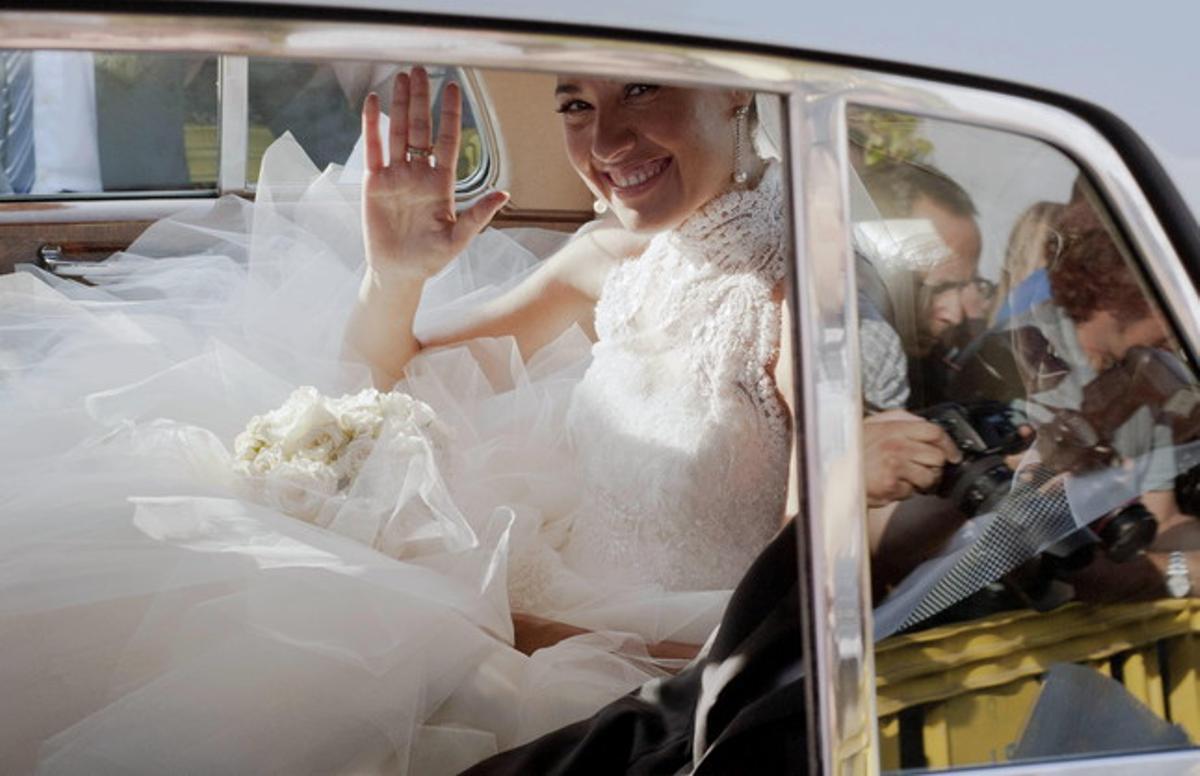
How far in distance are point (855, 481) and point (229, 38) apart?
51 cm

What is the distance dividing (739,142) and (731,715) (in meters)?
0.95

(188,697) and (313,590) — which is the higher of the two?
(313,590)

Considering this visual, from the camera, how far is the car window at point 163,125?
302 cm

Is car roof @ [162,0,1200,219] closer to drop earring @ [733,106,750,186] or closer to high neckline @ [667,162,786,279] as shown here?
drop earring @ [733,106,750,186]

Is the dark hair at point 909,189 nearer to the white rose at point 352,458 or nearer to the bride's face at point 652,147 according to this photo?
the bride's face at point 652,147

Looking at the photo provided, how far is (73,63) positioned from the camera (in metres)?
3.79

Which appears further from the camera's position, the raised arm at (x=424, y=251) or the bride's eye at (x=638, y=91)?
the raised arm at (x=424, y=251)

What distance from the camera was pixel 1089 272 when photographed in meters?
1.15

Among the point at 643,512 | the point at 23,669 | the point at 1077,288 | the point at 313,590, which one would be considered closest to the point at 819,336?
the point at 1077,288

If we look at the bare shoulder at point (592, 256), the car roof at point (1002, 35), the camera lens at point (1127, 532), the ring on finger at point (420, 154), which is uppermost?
the ring on finger at point (420, 154)

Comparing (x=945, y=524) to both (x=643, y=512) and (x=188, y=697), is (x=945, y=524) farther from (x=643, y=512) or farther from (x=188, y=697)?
(x=643, y=512)

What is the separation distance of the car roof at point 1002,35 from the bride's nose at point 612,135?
2.84ft

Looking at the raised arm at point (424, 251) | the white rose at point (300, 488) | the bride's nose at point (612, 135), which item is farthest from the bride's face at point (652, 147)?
the white rose at point (300, 488)

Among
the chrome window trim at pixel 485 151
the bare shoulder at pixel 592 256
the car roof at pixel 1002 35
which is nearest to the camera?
the car roof at pixel 1002 35
